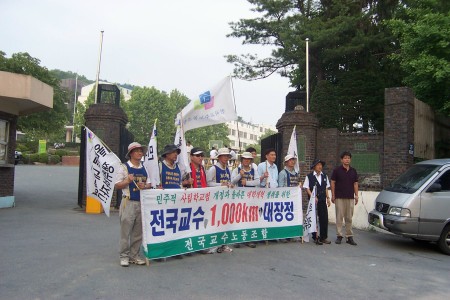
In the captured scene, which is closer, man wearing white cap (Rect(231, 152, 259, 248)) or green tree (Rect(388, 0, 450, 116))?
man wearing white cap (Rect(231, 152, 259, 248))

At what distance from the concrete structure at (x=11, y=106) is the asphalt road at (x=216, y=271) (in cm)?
292

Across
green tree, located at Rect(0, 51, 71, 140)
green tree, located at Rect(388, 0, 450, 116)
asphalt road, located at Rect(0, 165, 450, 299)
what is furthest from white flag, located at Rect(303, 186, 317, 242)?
green tree, located at Rect(0, 51, 71, 140)

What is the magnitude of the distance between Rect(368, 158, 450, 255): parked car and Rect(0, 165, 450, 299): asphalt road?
413 mm

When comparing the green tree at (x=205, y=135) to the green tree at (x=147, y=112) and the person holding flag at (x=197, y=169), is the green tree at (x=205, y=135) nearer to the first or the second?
the green tree at (x=147, y=112)

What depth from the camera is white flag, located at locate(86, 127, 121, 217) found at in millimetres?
6763

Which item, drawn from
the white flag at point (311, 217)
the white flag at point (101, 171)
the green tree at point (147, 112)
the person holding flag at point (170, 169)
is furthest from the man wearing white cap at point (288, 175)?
the green tree at point (147, 112)

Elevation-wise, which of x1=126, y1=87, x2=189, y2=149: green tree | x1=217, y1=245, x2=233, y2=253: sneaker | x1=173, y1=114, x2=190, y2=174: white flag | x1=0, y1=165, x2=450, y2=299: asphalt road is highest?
x1=126, y1=87, x2=189, y2=149: green tree

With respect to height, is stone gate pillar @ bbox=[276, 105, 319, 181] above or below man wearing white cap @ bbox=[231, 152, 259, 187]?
above

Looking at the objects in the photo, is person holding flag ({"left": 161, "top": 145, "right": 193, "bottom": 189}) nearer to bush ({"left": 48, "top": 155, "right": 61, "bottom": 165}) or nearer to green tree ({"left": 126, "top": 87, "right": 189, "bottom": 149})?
bush ({"left": 48, "top": 155, "right": 61, "bottom": 165})

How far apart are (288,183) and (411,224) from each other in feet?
8.41

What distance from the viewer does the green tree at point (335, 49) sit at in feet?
61.3

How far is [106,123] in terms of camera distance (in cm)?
1184

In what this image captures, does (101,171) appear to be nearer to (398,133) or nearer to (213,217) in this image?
(213,217)

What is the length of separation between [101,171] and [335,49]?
1481 centimetres
